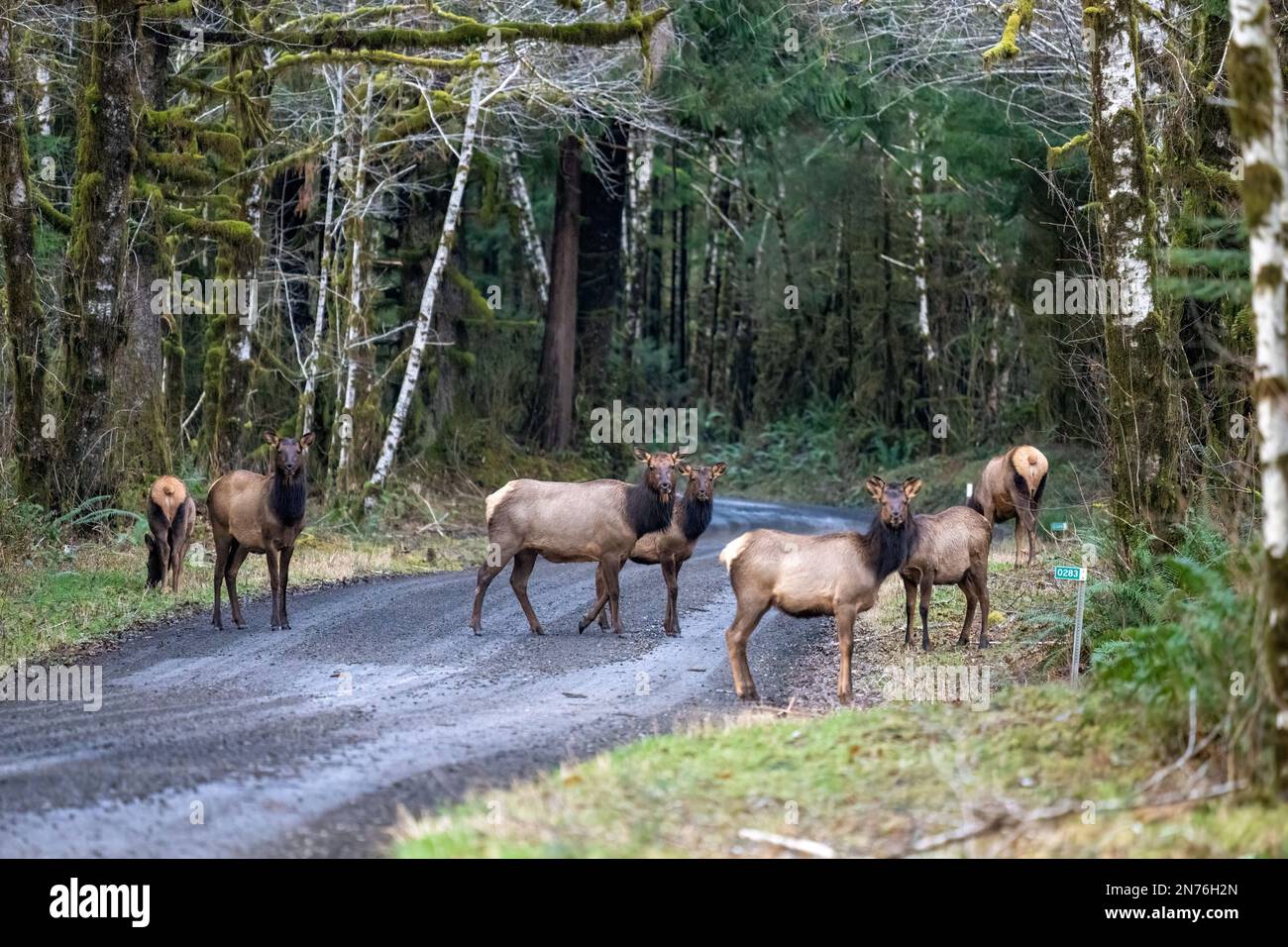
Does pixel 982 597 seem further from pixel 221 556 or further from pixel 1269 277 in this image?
pixel 221 556

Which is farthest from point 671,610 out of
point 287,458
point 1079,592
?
point 1079,592

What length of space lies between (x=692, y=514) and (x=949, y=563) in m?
2.84

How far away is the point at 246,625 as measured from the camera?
15.2 meters

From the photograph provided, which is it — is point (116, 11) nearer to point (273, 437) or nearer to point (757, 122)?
point (273, 437)

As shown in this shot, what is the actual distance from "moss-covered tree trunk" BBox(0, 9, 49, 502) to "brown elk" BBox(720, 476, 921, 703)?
33.8 feet

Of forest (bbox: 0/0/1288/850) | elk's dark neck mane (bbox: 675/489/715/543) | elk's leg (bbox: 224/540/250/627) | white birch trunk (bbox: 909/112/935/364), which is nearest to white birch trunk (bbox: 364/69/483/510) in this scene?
forest (bbox: 0/0/1288/850)

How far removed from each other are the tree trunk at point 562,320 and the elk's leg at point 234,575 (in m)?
15.8

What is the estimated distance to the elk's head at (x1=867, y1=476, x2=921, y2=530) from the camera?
1198cm

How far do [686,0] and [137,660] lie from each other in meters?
18.0

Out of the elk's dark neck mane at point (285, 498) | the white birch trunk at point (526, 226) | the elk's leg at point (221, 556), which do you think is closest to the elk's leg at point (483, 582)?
the elk's dark neck mane at point (285, 498)

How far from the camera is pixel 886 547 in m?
11.9

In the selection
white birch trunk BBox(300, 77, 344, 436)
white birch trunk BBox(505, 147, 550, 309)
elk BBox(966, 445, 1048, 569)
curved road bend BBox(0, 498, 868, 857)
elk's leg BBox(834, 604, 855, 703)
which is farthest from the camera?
white birch trunk BBox(505, 147, 550, 309)

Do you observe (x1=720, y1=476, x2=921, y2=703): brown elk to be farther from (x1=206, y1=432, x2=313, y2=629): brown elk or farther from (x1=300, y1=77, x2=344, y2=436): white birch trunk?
(x1=300, y1=77, x2=344, y2=436): white birch trunk
